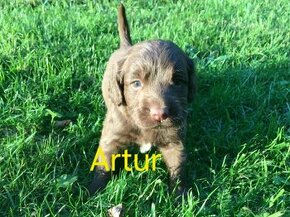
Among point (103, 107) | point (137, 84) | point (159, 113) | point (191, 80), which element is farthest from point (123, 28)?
point (159, 113)

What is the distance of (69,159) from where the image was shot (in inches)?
122

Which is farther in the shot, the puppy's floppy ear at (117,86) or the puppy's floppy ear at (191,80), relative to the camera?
the puppy's floppy ear at (191,80)

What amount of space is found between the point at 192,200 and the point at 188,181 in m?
0.38

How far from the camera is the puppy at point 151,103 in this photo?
267 cm

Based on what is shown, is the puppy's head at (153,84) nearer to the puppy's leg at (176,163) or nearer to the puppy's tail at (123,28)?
the puppy's leg at (176,163)

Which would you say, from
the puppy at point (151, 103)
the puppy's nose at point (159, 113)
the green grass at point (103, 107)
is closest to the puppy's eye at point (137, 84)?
the puppy at point (151, 103)

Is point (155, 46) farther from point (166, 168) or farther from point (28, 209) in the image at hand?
point (28, 209)

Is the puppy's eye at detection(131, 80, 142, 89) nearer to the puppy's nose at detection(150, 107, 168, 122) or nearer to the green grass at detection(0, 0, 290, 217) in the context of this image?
the puppy's nose at detection(150, 107, 168, 122)

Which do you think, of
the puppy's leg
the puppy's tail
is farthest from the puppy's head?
the puppy's tail

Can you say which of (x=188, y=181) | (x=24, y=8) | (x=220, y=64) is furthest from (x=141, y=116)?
(x=24, y=8)

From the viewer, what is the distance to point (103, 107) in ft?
11.9

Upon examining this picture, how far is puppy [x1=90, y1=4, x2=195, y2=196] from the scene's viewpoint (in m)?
2.67

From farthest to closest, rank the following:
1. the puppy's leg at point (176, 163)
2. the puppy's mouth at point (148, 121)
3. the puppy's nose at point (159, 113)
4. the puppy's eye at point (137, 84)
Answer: the puppy's leg at point (176, 163)
the puppy's eye at point (137, 84)
the puppy's mouth at point (148, 121)
the puppy's nose at point (159, 113)

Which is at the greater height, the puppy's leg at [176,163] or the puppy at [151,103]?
the puppy at [151,103]
